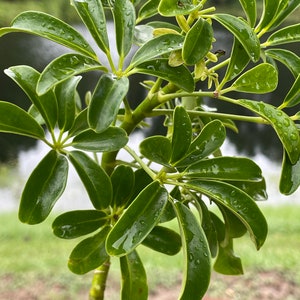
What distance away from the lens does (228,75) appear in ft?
1.51

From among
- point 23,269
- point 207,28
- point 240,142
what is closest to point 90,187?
point 207,28

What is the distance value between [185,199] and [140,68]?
183 mm

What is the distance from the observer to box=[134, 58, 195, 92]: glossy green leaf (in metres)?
0.43

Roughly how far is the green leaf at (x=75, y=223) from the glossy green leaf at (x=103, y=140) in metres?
0.08

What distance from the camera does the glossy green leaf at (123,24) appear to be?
455 mm

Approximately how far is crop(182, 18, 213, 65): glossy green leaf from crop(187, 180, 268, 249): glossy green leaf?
116 mm

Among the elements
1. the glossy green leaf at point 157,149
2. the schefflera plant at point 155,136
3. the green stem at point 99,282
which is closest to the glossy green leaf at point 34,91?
the schefflera plant at point 155,136

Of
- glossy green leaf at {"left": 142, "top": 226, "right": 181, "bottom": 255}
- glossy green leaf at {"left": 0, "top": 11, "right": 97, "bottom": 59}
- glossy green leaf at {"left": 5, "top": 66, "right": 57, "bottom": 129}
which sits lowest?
glossy green leaf at {"left": 142, "top": 226, "right": 181, "bottom": 255}

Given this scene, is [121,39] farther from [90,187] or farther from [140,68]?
[90,187]

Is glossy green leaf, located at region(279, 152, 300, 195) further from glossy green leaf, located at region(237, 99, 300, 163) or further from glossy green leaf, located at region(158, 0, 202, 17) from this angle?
glossy green leaf, located at region(158, 0, 202, 17)

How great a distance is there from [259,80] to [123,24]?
0.14 meters

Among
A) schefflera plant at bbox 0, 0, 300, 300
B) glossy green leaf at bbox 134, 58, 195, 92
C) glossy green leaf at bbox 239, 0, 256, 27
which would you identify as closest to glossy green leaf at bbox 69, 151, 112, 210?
schefflera plant at bbox 0, 0, 300, 300

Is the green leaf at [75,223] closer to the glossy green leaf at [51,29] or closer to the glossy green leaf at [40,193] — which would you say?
the glossy green leaf at [40,193]

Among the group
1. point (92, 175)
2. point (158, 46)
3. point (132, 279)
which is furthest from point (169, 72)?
point (132, 279)
